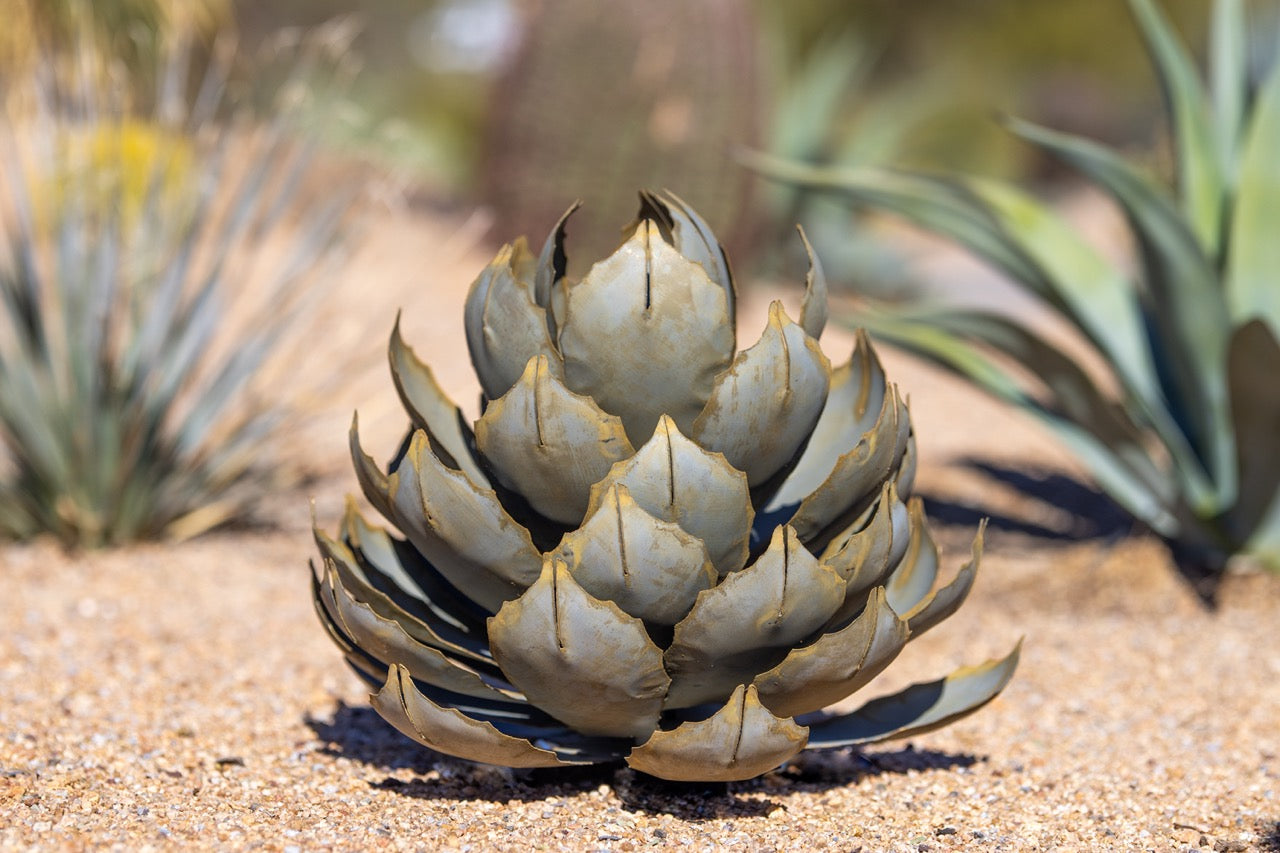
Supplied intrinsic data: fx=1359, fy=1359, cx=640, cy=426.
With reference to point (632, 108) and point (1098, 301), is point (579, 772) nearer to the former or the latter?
point (1098, 301)

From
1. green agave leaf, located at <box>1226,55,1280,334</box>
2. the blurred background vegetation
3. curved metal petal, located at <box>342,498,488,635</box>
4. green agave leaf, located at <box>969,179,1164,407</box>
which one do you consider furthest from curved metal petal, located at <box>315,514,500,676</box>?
green agave leaf, located at <box>1226,55,1280,334</box>

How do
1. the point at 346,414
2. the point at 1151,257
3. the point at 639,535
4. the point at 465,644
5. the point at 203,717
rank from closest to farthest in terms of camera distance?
the point at 639,535 → the point at 465,644 → the point at 203,717 → the point at 1151,257 → the point at 346,414

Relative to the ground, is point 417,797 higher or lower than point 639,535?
lower

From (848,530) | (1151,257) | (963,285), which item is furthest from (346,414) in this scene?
(963,285)

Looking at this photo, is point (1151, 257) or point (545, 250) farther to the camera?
point (1151, 257)

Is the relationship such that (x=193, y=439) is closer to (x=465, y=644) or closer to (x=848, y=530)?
(x=465, y=644)

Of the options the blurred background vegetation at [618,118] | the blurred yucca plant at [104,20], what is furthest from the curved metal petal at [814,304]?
the blurred yucca plant at [104,20]

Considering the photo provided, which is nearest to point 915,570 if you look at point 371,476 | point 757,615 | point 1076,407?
point 757,615
